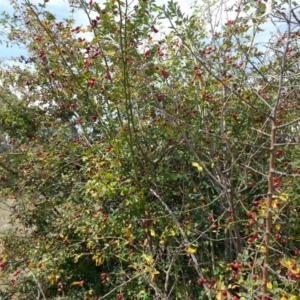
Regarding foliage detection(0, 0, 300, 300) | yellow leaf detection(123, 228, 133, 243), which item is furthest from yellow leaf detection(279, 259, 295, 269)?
yellow leaf detection(123, 228, 133, 243)

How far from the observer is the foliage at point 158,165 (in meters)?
2.92

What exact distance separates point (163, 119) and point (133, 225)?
2.68 feet

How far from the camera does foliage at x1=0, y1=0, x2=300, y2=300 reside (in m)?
2.92

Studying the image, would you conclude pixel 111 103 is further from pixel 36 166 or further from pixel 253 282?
pixel 253 282

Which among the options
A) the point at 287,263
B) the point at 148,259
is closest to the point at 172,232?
the point at 148,259

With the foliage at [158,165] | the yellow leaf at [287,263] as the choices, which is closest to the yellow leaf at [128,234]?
Answer: the foliage at [158,165]

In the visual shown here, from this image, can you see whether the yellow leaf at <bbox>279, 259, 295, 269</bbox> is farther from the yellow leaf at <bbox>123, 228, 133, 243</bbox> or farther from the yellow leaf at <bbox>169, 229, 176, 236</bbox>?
the yellow leaf at <bbox>123, 228, 133, 243</bbox>

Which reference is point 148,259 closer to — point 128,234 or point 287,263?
point 128,234

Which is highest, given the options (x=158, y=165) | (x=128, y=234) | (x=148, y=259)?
(x=158, y=165)

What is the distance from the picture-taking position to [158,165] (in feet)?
11.4

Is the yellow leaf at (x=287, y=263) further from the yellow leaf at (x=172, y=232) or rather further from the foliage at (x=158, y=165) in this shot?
the yellow leaf at (x=172, y=232)

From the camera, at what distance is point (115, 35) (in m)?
2.89

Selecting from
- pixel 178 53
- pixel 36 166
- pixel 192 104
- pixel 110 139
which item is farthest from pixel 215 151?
pixel 36 166

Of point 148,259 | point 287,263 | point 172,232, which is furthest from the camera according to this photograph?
point 172,232
